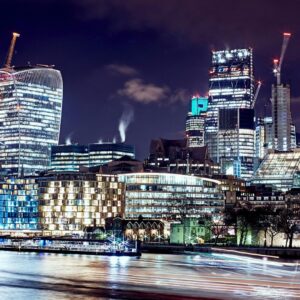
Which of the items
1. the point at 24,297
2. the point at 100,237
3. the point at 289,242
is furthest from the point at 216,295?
the point at 100,237

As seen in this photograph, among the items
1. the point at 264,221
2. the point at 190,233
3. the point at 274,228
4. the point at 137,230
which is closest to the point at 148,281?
the point at 274,228

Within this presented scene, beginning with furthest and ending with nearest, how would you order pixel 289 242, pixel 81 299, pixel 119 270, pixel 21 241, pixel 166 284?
pixel 21 241
pixel 289 242
pixel 119 270
pixel 166 284
pixel 81 299

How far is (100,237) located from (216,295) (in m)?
130

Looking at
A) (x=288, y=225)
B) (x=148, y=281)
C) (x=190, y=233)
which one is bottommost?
(x=148, y=281)

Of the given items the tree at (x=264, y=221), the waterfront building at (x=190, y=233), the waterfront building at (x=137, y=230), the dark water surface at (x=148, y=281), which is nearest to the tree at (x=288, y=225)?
the tree at (x=264, y=221)

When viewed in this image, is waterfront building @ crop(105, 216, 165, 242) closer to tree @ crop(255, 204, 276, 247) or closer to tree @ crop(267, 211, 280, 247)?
tree @ crop(255, 204, 276, 247)

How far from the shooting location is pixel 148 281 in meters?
73.0

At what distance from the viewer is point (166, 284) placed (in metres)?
69.4

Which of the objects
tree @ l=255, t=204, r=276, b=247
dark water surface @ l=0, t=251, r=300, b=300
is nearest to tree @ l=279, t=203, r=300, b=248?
tree @ l=255, t=204, r=276, b=247

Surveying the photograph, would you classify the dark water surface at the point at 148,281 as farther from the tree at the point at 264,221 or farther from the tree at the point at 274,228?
the tree at the point at 264,221

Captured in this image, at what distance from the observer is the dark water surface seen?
6091cm

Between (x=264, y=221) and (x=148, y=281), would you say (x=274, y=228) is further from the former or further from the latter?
(x=148, y=281)

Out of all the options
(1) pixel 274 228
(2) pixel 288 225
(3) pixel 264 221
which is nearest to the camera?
(2) pixel 288 225

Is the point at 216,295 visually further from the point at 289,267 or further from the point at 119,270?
the point at 289,267
